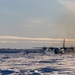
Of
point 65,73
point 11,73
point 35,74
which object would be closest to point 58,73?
point 65,73

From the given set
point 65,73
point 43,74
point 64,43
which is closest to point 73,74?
point 65,73

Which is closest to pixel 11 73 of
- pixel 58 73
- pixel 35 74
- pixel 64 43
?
pixel 35 74

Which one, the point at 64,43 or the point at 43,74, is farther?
the point at 64,43

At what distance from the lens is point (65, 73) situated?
938 inches

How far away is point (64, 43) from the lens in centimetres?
13000

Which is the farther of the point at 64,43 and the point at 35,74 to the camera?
the point at 64,43

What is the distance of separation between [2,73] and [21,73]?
159 centimetres

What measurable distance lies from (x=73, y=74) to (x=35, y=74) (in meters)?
3.19

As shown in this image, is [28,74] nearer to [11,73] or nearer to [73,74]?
[11,73]

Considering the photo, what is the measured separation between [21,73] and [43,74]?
179 cm

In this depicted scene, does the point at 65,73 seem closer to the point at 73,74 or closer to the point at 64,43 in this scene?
the point at 73,74

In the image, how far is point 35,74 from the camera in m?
22.5

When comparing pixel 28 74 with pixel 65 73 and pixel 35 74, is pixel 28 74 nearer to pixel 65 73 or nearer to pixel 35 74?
pixel 35 74

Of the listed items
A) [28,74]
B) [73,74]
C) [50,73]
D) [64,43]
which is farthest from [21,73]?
[64,43]
